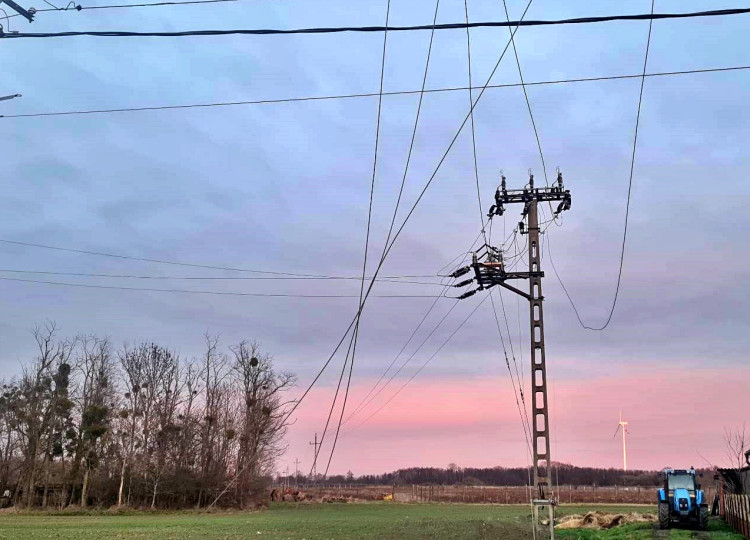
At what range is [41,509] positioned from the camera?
7144cm

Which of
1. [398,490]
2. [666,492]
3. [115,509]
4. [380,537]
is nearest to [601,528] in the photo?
[666,492]

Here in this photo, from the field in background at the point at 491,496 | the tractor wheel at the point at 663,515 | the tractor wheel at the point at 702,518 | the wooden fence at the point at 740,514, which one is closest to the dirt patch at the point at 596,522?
the tractor wheel at the point at 663,515

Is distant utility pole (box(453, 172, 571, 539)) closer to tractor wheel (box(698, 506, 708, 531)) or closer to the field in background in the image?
tractor wheel (box(698, 506, 708, 531))

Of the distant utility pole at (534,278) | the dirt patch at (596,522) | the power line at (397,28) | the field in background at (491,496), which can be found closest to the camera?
the power line at (397,28)

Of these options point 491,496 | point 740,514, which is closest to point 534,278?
point 740,514

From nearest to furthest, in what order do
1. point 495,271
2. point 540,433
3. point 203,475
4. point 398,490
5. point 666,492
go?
point 540,433 → point 495,271 → point 666,492 → point 203,475 → point 398,490

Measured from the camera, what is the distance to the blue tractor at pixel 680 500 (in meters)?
36.0

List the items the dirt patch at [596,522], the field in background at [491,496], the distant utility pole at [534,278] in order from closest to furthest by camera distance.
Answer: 1. the distant utility pole at [534,278]
2. the dirt patch at [596,522]
3. the field in background at [491,496]

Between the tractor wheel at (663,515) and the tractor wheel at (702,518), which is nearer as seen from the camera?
the tractor wheel at (702,518)

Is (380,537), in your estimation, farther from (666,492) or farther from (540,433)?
(540,433)

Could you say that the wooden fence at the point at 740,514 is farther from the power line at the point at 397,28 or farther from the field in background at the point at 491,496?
the field in background at the point at 491,496

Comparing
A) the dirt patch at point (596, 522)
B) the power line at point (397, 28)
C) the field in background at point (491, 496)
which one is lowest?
the field in background at point (491, 496)

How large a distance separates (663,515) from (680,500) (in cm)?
119

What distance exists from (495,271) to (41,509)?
64.0m
